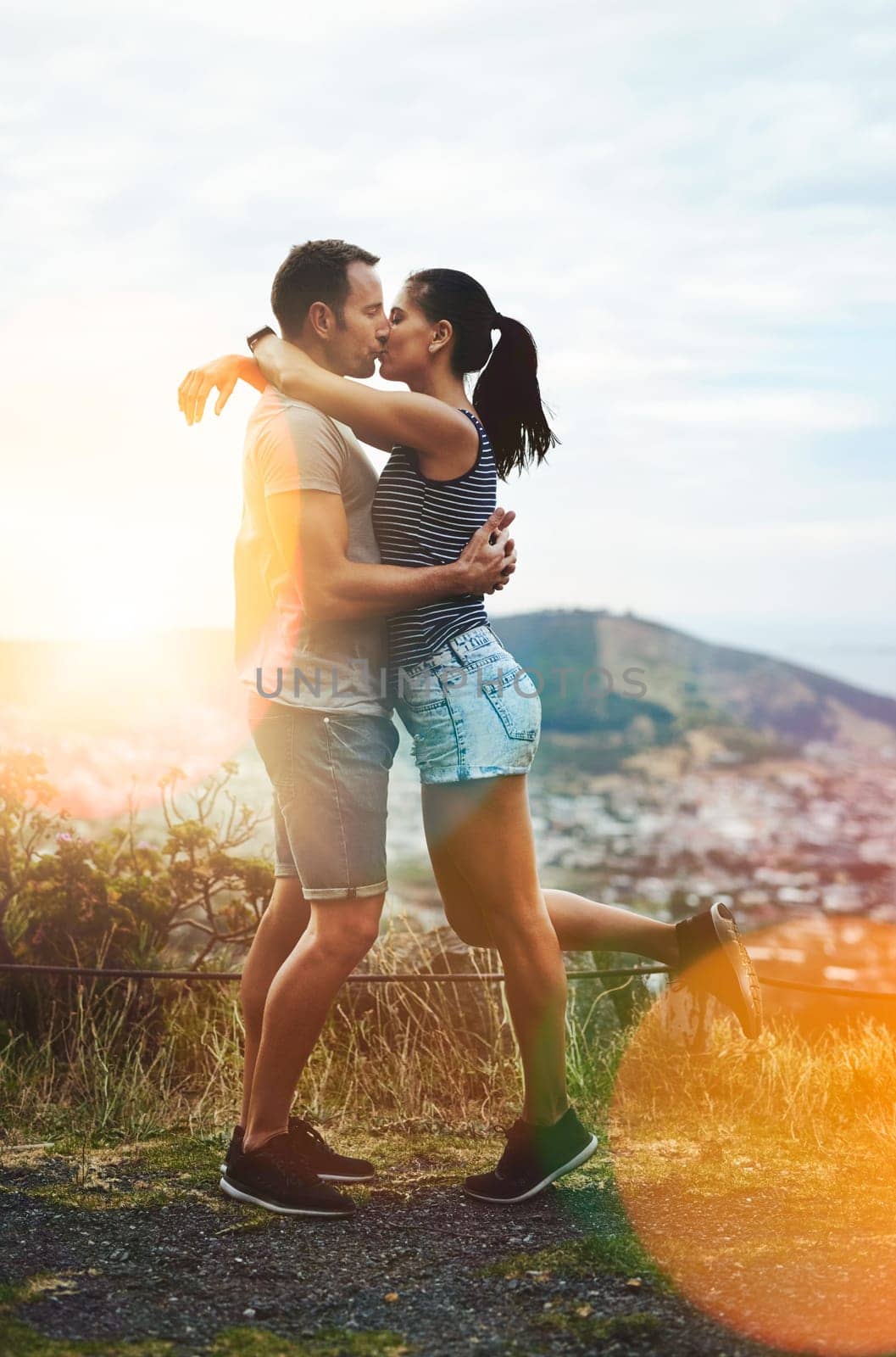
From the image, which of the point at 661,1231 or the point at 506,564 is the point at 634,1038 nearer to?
the point at 661,1231

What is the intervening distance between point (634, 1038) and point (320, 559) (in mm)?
2018

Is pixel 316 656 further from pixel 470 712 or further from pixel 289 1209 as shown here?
pixel 289 1209

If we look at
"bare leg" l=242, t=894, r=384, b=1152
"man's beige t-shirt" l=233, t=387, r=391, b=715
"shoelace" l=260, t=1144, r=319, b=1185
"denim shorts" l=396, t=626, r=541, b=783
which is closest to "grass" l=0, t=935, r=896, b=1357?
"shoelace" l=260, t=1144, r=319, b=1185

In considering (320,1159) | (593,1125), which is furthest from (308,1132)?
(593,1125)

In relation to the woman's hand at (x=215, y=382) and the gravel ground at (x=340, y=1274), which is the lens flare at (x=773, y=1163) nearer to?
the gravel ground at (x=340, y=1274)

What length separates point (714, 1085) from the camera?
371 cm

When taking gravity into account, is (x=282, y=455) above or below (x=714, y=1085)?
above

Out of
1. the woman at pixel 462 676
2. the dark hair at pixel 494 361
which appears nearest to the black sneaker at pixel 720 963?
the woman at pixel 462 676

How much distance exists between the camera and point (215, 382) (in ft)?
9.82

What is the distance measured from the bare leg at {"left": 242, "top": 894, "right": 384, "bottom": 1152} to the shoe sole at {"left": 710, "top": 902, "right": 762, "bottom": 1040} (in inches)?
35.8

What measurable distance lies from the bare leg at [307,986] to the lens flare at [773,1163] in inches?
32.5

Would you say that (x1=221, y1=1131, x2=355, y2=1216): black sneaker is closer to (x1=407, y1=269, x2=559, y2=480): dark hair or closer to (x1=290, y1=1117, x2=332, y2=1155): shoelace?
(x1=290, y1=1117, x2=332, y2=1155): shoelace

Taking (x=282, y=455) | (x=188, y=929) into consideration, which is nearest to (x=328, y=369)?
(x=282, y=455)

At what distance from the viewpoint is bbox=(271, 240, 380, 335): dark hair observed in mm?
2811
